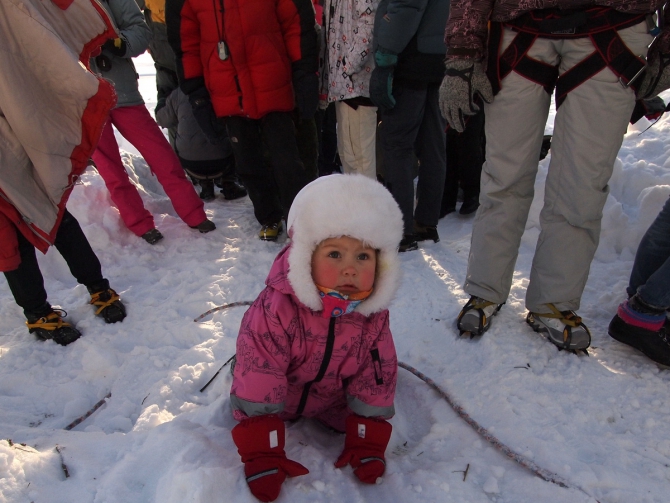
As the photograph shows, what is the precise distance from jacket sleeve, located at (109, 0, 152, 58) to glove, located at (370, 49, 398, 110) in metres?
1.67

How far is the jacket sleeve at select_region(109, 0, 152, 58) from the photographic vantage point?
3043mm

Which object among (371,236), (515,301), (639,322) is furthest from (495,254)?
(371,236)

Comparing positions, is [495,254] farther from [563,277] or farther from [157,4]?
[157,4]

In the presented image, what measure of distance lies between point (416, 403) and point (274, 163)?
2.01 m

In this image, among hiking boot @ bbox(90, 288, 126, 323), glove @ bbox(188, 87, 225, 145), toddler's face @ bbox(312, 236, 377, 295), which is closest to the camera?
toddler's face @ bbox(312, 236, 377, 295)

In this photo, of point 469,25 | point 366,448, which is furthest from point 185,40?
point 366,448

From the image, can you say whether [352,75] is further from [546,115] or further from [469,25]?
[546,115]

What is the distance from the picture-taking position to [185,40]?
302 centimetres

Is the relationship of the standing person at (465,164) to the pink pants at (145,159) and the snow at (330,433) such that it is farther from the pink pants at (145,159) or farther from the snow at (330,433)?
the pink pants at (145,159)

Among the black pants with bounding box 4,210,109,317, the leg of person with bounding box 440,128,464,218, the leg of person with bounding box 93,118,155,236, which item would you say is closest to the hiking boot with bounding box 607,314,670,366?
the leg of person with bounding box 440,128,464,218

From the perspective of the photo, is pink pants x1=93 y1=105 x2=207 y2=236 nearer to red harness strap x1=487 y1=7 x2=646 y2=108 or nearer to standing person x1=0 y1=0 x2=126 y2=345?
standing person x1=0 y1=0 x2=126 y2=345

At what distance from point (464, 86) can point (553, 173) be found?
56 centimetres

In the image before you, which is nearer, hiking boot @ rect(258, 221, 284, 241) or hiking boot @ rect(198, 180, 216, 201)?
hiking boot @ rect(258, 221, 284, 241)

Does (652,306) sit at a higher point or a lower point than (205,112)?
lower
